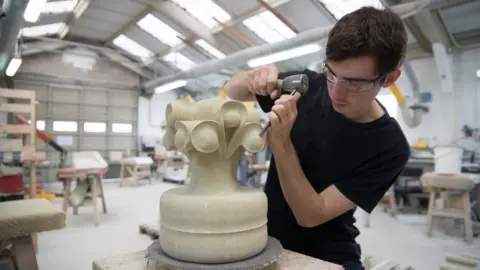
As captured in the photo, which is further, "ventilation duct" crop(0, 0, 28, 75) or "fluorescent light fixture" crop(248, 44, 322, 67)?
"fluorescent light fixture" crop(248, 44, 322, 67)

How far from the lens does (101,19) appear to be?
693 centimetres

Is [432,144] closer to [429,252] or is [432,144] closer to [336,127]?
[429,252]

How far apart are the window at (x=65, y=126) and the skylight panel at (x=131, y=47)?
10.7ft

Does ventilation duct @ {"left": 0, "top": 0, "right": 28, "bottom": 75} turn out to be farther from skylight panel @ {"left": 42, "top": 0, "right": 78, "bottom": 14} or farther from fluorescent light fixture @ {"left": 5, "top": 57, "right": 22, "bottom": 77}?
fluorescent light fixture @ {"left": 5, "top": 57, "right": 22, "bottom": 77}

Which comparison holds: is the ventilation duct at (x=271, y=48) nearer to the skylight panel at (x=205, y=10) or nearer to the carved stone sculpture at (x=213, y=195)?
the skylight panel at (x=205, y=10)

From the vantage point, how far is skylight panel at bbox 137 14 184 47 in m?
7.49

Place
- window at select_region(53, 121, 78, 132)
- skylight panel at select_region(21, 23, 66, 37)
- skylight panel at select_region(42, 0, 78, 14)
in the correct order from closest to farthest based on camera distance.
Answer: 1. skylight panel at select_region(42, 0, 78, 14)
2. skylight panel at select_region(21, 23, 66, 37)
3. window at select_region(53, 121, 78, 132)

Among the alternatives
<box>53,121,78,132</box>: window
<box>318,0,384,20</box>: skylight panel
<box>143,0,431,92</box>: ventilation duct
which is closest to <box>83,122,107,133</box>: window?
<box>53,121,78,132</box>: window

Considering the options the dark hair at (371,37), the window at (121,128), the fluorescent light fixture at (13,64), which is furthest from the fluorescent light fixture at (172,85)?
the dark hair at (371,37)

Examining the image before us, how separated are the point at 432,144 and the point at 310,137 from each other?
715cm

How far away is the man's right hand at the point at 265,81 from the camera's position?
104cm

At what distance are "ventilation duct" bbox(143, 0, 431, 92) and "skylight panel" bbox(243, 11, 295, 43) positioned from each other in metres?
0.63

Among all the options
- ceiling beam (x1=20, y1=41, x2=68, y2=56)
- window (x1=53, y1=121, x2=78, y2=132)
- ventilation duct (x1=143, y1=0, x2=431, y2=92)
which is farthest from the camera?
window (x1=53, y1=121, x2=78, y2=132)

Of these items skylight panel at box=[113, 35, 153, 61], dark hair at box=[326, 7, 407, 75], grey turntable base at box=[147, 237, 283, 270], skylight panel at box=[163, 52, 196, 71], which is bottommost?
grey turntable base at box=[147, 237, 283, 270]
